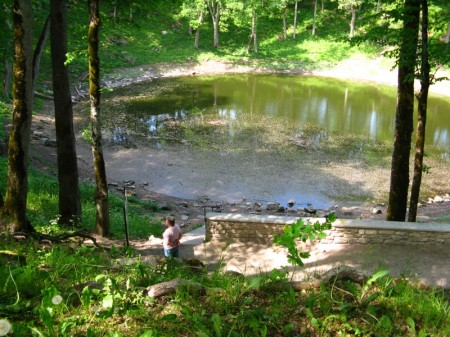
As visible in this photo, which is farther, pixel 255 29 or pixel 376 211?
pixel 255 29

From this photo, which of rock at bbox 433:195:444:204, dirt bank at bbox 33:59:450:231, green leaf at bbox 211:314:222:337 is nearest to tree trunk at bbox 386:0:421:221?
dirt bank at bbox 33:59:450:231

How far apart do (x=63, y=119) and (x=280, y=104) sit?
23518mm

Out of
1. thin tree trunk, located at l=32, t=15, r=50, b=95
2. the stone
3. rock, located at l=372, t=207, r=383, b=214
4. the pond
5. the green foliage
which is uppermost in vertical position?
thin tree trunk, located at l=32, t=15, r=50, b=95

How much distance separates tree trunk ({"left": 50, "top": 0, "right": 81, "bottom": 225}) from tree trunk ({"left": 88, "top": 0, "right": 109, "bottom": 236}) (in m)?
0.74

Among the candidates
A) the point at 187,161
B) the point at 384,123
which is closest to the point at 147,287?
the point at 187,161

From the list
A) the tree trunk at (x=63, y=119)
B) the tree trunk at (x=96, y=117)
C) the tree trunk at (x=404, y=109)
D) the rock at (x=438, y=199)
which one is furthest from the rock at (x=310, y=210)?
the tree trunk at (x=63, y=119)

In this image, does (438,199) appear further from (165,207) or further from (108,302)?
(108,302)

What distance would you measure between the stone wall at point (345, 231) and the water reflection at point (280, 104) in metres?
15.6

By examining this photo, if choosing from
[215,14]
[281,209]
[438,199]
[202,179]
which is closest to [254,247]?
[281,209]

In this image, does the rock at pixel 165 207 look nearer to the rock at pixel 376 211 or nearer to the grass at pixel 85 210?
the grass at pixel 85 210

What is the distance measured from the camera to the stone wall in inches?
326

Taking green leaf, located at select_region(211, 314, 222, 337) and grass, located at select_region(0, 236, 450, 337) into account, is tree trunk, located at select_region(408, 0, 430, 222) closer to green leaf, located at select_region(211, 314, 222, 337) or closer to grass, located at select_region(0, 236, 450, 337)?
grass, located at select_region(0, 236, 450, 337)

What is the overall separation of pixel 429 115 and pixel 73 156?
2597cm

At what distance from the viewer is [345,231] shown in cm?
873
